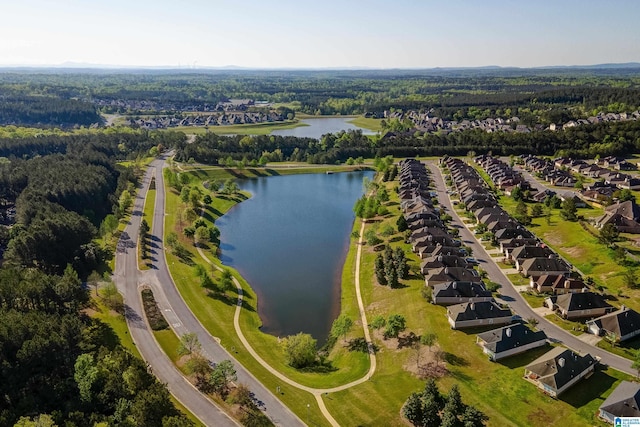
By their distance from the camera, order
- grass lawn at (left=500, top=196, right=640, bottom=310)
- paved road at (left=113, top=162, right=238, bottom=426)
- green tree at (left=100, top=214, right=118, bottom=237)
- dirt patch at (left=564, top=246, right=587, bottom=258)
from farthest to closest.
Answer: green tree at (left=100, top=214, right=118, bottom=237) < dirt patch at (left=564, top=246, right=587, bottom=258) < grass lawn at (left=500, top=196, right=640, bottom=310) < paved road at (left=113, top=162, right=238, bottom=426)

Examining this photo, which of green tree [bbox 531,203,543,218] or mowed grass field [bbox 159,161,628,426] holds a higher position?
green tree [bbox 531,203,543,218]

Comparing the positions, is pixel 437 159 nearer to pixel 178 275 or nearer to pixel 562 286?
pixel 562 286

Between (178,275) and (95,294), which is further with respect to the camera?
(178,275)

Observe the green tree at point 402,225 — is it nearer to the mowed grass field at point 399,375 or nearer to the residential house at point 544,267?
the mowed grass field at point 399,375

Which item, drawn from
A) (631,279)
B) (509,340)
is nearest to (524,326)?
(509,340)

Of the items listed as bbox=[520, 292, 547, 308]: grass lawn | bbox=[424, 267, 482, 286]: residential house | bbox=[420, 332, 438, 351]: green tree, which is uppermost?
bbox=[424, 267, 482, 286]: residential house

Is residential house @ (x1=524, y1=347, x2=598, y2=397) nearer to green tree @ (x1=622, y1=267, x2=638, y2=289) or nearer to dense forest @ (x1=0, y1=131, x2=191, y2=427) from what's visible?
green tree @ (x1=622, y1=267, x2=638, y2=289)

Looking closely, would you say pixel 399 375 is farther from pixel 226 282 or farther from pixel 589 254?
pixel 589 254

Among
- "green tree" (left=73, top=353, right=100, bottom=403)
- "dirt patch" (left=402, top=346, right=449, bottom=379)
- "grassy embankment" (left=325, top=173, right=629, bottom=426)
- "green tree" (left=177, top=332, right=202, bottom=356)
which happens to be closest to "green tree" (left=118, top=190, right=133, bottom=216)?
"green tree" (left=177, top=332, right=202, bottom=356)

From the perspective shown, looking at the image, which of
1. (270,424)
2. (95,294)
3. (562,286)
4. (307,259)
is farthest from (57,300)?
(562,286)
